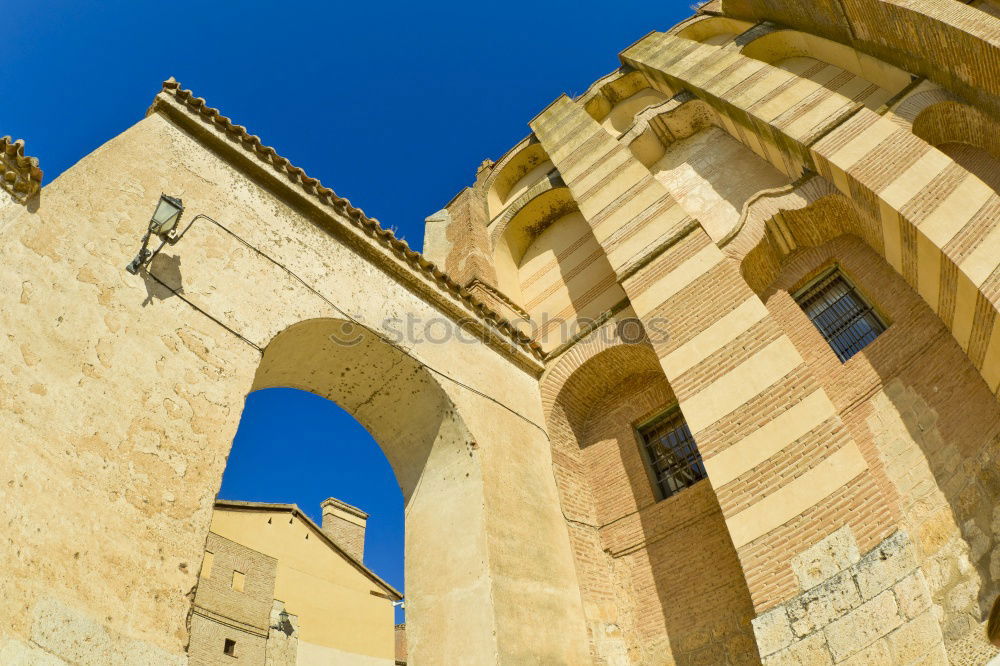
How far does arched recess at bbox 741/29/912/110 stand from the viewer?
8.84 metres

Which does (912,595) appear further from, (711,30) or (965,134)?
(711,30)

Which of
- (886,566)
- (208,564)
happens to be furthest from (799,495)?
(208,564)

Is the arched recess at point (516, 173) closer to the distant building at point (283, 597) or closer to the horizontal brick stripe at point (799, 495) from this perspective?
the horizontal brick stripe at point (799, 495)

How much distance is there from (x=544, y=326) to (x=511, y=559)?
490cm

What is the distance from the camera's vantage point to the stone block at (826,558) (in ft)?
15.3

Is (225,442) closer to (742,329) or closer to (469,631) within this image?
(469,631)

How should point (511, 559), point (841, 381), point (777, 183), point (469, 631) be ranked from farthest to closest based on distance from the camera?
point (777, 183) → point (841, 381) → point (511, 559) → point (469, 631)

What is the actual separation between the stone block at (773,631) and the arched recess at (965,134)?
569 centimetres

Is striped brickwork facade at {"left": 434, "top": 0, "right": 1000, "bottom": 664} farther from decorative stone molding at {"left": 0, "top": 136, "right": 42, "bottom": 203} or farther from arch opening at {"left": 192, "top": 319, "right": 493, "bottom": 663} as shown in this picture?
decorative stone molding at {"left": 0, "top": 136, "right": 42, "bottom": 203}

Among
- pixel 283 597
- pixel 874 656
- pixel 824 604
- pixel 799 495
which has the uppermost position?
pixel 283 597

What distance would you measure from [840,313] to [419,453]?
5.10 m

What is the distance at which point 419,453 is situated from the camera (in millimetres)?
7176

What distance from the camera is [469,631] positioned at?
5.60 meters

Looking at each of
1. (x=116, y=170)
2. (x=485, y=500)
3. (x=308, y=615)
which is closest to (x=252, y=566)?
(x=308, y=615)
